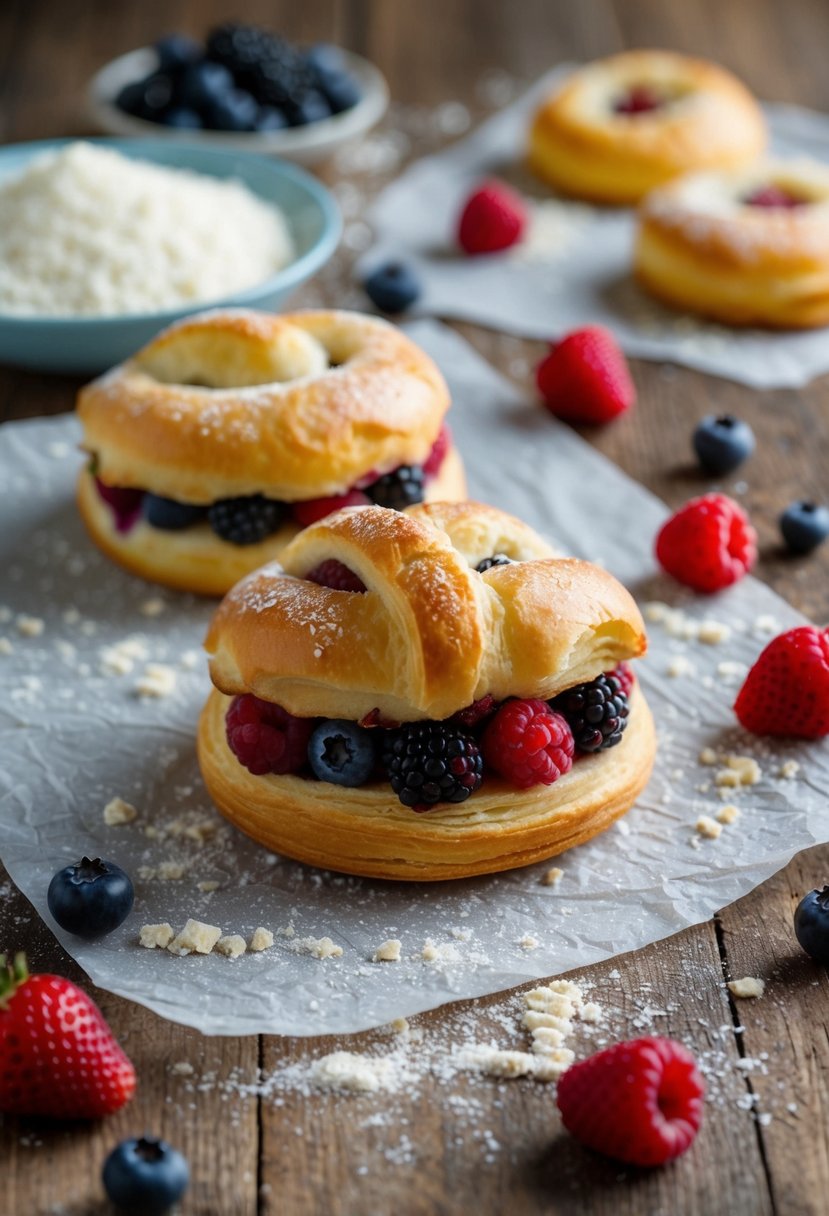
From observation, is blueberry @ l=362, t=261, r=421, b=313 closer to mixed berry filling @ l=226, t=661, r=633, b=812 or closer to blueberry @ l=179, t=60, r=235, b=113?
blueberry @ l=179, t=60, r=235, b=113

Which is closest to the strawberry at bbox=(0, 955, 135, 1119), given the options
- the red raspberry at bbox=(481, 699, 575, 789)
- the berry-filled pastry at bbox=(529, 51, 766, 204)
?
the red raspberry at bbox=(481, 699, 575, 789)

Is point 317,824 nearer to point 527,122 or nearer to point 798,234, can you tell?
point 798,234

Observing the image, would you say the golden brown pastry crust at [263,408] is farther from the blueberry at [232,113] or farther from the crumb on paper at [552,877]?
the blueberry at [232,113]

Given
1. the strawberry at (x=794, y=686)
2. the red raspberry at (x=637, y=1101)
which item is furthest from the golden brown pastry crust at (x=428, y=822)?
the red raspberry at (x=637, y=1101)

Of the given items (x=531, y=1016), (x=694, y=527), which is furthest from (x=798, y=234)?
(x=531, y=1016)

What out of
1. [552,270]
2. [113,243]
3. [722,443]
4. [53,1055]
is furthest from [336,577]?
[552,270]

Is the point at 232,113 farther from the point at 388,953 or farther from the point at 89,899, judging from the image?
the point at 388,953

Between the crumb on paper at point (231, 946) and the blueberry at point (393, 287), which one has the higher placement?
the crumb on paper at point (231, 946)
